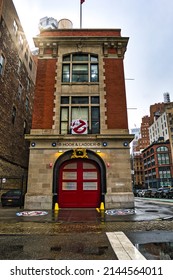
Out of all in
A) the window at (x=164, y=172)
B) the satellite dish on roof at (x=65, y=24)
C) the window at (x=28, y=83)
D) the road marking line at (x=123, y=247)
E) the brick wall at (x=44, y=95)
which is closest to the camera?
the road marking line at (x=123, y=247)

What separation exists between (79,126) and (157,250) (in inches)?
459

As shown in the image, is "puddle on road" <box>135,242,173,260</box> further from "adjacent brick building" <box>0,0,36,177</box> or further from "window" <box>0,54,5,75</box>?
"window" <box>0,54,5,75</box>

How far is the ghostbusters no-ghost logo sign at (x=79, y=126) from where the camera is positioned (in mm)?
Result: 15008

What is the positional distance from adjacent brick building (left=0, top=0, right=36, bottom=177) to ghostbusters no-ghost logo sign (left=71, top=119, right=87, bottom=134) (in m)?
9.89

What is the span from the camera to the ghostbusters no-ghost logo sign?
1501 cm

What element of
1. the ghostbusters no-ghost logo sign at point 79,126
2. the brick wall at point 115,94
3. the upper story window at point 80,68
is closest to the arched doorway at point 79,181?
the ghostbusters no-ghost logo sign at point 79,126

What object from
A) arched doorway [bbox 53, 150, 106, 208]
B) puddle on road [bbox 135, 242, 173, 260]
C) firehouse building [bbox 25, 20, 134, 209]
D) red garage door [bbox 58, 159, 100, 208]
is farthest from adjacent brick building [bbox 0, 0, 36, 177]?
puddle on road [bbox 135, 242, 173, 260]

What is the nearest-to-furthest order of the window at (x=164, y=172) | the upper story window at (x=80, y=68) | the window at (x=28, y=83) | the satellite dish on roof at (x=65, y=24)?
the upper story window at (x=80, y=68)
the satellite dish on roof at (x=65, y=24)
the window at (x=28, y=83)
the window at (x=164, y=172)

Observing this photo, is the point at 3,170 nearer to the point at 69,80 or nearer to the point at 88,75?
the point at 69,80

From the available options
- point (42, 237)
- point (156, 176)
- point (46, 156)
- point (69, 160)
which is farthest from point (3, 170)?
point (156, 176)

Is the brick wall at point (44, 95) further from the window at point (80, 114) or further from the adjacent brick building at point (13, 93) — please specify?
the adjacent brick building at point (13, 93)

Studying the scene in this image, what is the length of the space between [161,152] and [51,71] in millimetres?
72332
